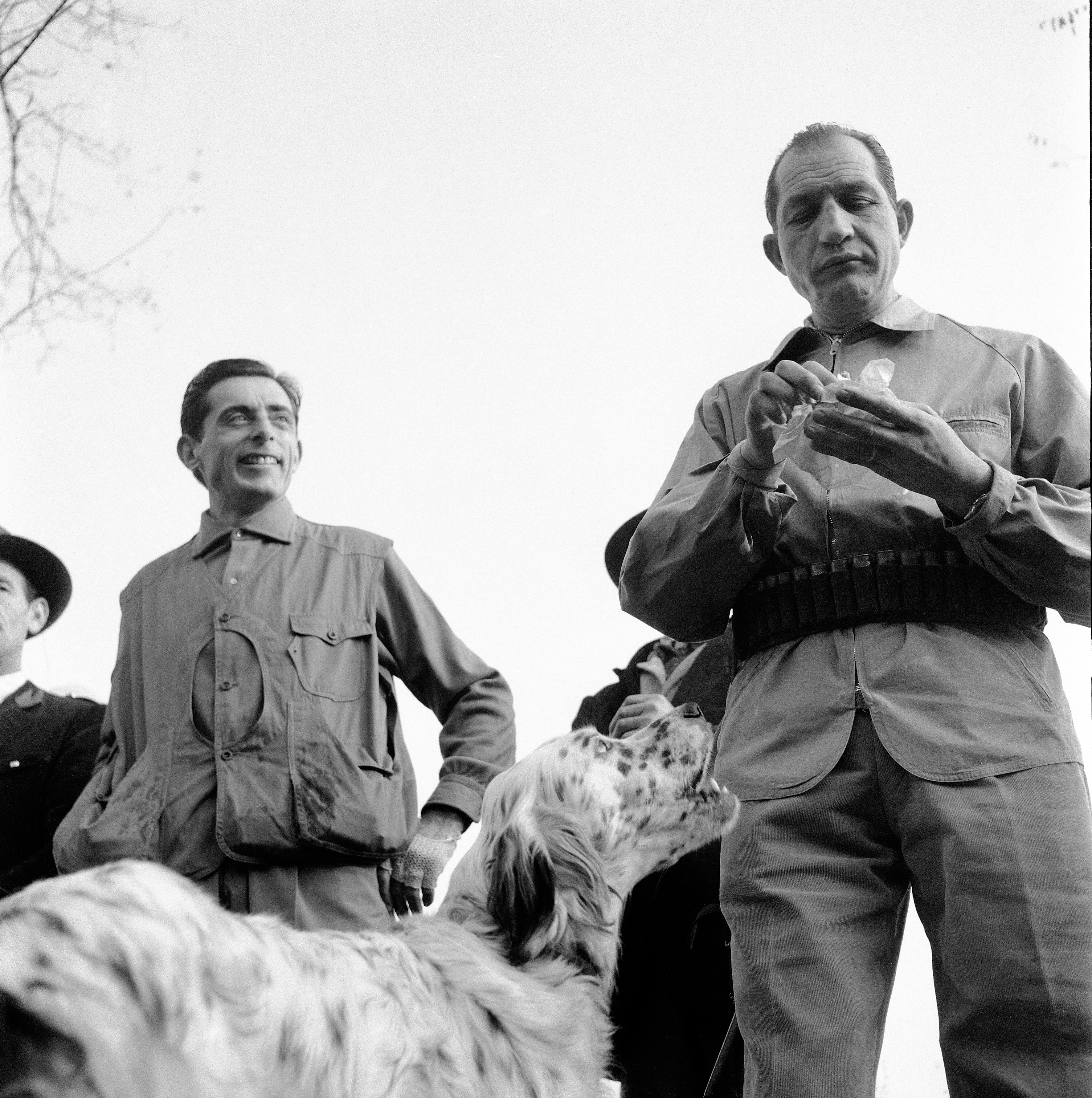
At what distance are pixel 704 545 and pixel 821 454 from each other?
0.26m

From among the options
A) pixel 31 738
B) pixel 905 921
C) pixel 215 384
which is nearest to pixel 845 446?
pixel 905 921

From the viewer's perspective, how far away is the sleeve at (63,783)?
347 cm

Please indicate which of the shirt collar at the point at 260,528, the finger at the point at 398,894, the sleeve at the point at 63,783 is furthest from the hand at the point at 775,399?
the sleeve at the point at 63,783

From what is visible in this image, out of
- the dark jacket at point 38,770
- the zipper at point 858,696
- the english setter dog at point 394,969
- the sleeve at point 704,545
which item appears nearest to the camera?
the english setter dog at point 394,969

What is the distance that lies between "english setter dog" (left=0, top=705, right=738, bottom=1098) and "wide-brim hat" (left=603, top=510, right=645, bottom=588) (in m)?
1.34

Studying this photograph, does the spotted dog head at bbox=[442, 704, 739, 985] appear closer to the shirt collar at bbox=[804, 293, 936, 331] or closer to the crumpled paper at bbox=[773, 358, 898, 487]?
the crumpled paper at bbox=[773, 358, 898, 487]

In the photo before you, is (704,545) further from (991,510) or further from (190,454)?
(190,454)

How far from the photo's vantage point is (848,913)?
2156 mm

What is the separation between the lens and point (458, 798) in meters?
3.11

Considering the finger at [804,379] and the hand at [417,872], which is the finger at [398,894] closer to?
the hand at [417,872]

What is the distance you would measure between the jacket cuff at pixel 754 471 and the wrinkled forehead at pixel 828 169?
0.55 m

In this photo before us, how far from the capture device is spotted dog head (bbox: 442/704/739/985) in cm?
265

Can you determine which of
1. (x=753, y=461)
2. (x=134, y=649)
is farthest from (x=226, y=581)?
(x=753, y=461)

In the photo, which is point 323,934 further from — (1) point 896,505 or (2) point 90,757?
(2) point 90,757
